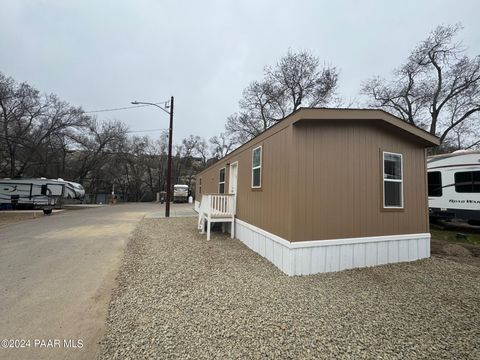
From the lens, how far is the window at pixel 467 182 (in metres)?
7.42

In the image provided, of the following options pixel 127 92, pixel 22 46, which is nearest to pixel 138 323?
pixel 22 46

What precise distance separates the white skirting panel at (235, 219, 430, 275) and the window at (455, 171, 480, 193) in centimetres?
437

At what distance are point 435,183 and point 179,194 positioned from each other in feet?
75.7

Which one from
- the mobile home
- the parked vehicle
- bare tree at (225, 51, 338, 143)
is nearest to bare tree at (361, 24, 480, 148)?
bare tree at (225, 51, 338, 143)

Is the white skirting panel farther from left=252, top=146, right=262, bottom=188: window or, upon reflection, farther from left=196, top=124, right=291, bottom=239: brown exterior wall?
left=252, top=146, right=262, bottom=188: window

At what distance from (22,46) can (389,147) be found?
17.7m

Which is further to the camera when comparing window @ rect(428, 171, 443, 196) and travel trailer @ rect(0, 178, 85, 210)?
travel trailer @ rect(0, 178, 85, 210)

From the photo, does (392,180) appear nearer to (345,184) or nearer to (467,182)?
(345,184)

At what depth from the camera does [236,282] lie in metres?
3.55

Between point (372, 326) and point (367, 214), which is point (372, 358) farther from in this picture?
point (367, 214)

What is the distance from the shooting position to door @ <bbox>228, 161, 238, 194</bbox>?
7731 mm

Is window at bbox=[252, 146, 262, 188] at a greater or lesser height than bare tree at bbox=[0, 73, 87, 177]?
lesser

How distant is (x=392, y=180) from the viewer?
15.8ft

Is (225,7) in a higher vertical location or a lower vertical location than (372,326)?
higher
